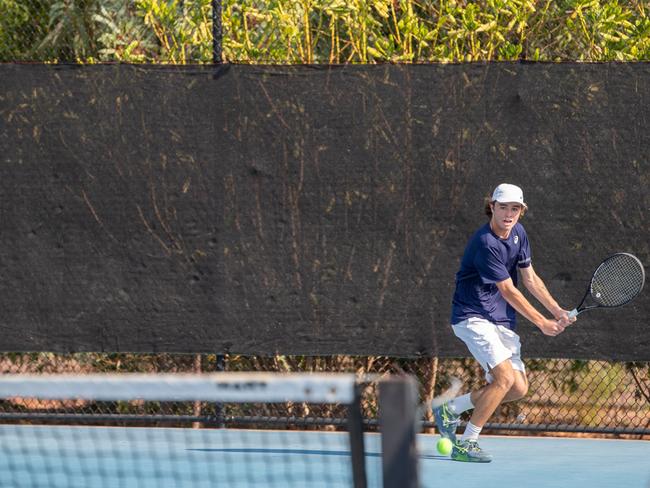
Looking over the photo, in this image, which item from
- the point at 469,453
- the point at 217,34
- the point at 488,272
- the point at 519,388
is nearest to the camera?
the point at 488,272

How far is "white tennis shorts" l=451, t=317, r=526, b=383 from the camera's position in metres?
6.59

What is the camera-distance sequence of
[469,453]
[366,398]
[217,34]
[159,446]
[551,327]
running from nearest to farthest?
1. [551,327]
2. [469,453]
3. [159,446]
4. [217,34]
5. [366,398]

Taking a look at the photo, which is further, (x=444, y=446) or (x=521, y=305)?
(x=444, y=446)

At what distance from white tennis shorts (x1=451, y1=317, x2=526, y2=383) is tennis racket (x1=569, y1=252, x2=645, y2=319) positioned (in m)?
0.41

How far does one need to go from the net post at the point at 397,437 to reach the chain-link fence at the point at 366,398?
15.8 feet

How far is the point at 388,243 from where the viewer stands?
298 inches

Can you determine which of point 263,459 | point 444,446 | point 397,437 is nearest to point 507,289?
point 444,446

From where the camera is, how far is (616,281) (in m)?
6.83

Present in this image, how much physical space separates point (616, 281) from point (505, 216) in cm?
74

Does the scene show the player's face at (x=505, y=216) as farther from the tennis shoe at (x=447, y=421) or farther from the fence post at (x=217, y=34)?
the fence post at (x=217, y=34)

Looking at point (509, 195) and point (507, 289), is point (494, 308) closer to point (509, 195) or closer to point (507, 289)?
point (507, 289)

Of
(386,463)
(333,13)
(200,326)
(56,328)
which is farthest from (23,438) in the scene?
(386,463)

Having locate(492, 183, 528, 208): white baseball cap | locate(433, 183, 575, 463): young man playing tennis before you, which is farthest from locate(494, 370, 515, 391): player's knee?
locate(492, 183, 528, 208): white baseball cap

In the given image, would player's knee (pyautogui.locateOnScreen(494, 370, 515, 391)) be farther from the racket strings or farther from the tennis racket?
the racket strings
